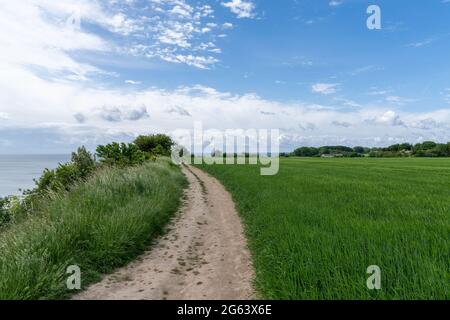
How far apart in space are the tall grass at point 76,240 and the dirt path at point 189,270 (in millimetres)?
397

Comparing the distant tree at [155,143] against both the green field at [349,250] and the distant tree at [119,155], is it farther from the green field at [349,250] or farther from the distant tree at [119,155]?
the green field at [349,250]

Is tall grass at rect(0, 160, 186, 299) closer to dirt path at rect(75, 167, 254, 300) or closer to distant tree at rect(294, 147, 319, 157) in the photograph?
dirt path at rect(75, 167, 254, 300)

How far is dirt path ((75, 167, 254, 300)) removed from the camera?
4.94 metres

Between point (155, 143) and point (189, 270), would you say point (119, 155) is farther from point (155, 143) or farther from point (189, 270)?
point (155, 143)

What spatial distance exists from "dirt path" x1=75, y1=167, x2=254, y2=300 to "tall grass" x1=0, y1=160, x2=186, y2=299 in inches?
15.6

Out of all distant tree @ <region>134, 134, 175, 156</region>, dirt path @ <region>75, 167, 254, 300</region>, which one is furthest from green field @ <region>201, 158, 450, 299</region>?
distant tree @ <region>134, 134, 175, 156</region>

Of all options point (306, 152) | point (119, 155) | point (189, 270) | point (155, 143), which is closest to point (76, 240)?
point (189, 270)

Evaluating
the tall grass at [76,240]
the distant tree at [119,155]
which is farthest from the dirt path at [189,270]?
the distant tree at [119,155]

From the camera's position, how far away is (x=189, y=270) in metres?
5.94

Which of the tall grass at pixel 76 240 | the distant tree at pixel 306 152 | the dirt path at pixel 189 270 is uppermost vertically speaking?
the distant tree at pixel 306 152

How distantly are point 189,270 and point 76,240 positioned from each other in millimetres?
2492

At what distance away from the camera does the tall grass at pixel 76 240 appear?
4633 millimetres
